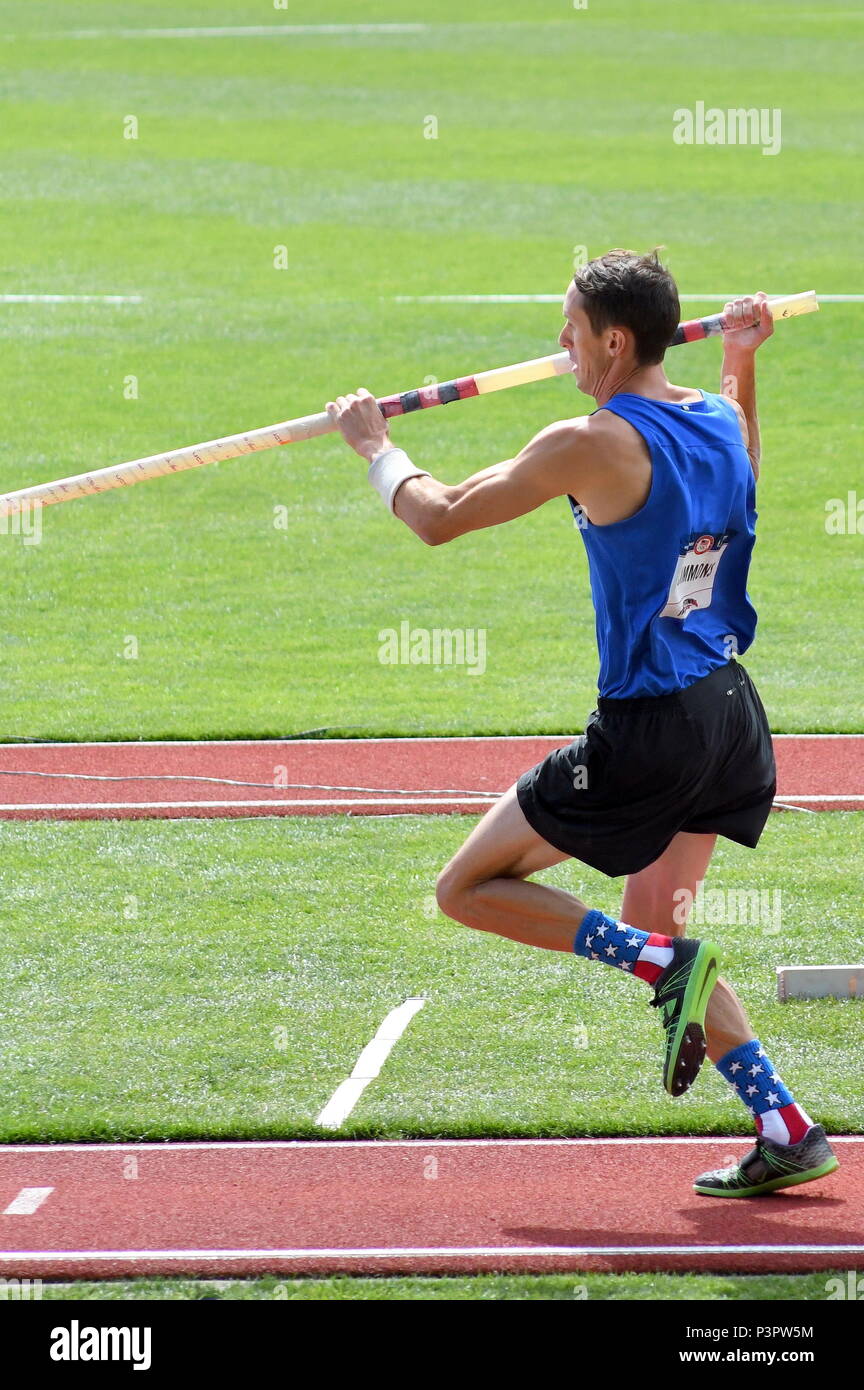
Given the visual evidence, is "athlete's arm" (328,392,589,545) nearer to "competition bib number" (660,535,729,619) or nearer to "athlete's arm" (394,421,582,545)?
"athlete's arm" (394,421,582,545)

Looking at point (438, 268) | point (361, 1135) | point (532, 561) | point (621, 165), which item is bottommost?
point (361, 1135)

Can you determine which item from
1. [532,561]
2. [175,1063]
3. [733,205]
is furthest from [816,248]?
[175,1063]

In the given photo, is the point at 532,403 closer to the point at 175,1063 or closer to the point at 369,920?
the point at 369,920

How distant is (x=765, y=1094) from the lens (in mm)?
4832

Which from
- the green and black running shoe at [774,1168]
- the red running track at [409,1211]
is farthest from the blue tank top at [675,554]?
the red running track at [409,1211]

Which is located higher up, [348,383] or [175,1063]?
[348,383]

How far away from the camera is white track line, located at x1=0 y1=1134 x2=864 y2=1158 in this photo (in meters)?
5.25

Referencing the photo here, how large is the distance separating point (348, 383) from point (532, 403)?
193 centimetres

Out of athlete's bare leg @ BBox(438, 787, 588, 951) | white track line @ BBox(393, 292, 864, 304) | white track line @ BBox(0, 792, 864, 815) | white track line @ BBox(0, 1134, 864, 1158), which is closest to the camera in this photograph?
athlete's bare leg @ BBox(438, 787, 588, 951)

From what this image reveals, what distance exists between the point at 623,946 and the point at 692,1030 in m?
0.28

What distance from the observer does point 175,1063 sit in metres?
5.85

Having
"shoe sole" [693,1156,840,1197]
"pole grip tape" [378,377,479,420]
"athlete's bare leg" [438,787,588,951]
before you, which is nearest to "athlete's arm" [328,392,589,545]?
"pole grip tape" [378,377,479,420]

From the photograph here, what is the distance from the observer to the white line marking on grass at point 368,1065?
17.8 ft
